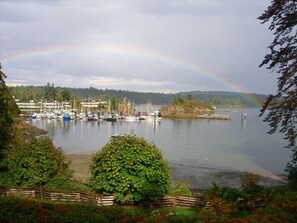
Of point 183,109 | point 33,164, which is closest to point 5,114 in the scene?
point 33,164

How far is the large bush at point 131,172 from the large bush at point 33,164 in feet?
11.0

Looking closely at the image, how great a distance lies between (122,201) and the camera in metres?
15.8

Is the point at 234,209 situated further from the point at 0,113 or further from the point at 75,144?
the point at 75,144

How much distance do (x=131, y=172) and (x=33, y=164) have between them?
5521 mm

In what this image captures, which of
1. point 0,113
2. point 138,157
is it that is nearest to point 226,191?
point 138,157

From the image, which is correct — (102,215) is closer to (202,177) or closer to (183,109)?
(202,177)

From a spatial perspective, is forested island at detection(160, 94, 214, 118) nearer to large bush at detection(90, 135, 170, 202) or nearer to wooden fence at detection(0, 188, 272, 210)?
wooden fence at detection(0, 188, 272, 210)

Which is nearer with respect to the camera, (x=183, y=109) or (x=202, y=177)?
(x=202, y=177)

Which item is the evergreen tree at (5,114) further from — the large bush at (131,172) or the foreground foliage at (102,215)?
the foreground foliage at (102,215)

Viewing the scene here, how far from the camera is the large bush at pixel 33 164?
722 inches

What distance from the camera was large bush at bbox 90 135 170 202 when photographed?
15.7 m

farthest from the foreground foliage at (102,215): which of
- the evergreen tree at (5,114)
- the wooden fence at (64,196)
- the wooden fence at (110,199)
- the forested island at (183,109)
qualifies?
the forested island at (183,109)

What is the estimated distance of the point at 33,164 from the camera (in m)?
18.3

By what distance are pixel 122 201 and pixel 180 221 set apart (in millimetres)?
7657
